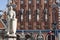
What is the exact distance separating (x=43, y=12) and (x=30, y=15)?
377cm

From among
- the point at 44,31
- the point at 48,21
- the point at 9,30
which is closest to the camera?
the point at 9,30

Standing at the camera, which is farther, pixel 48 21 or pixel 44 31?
pixel 48 21

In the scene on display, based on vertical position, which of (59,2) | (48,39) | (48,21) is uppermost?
(59,2)

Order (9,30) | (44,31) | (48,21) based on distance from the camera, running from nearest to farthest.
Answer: (9,30), (44,31), (48,21)

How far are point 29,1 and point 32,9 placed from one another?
2.71 m

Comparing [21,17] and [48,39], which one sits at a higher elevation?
[21,17]

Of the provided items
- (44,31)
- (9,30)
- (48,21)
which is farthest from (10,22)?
(48,21)

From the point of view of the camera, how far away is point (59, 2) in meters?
69.8

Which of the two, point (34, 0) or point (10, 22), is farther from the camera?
point (34, 0)

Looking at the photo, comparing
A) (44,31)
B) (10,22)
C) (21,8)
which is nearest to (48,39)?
(44,31)

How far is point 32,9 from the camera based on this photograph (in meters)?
71.0

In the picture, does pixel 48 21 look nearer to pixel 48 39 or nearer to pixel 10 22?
pixel 48 39

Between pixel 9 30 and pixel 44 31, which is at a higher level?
pixel 9 30

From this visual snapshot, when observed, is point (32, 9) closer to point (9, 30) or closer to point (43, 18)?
point (43, 18)
